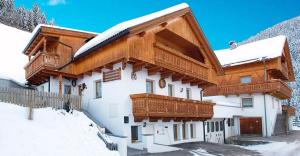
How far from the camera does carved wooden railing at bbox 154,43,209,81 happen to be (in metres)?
19.8

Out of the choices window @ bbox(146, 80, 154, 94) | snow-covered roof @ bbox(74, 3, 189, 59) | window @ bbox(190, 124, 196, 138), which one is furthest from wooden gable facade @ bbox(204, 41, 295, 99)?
window @ bbox(146, 80, 154, 94)

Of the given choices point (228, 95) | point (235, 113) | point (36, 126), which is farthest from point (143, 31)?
point (228, 95)

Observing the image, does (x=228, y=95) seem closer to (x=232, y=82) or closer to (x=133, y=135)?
(x=232, y=82)

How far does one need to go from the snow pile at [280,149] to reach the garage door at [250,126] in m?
7.63

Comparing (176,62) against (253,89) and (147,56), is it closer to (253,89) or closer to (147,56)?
(147,56)

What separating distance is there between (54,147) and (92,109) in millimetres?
8663

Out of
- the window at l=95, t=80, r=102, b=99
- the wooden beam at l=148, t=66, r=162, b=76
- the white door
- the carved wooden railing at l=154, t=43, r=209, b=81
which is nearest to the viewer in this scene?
the carved wooden railing at l=154, t=43, r=209, b=81

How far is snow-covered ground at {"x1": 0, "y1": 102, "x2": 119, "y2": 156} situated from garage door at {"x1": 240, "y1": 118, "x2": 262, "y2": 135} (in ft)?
78.6

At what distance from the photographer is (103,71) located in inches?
800

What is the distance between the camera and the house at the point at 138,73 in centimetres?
1823

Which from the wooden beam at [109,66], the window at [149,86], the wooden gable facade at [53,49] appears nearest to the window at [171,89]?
the window at [149,86]

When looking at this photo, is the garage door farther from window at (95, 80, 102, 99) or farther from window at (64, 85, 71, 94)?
window at (64, 85, 71, 94)

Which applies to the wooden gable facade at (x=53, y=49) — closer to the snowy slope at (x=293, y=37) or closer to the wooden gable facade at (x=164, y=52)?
the wooden gable facade at (x=164, y=52)

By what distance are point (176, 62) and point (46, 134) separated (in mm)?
10760
